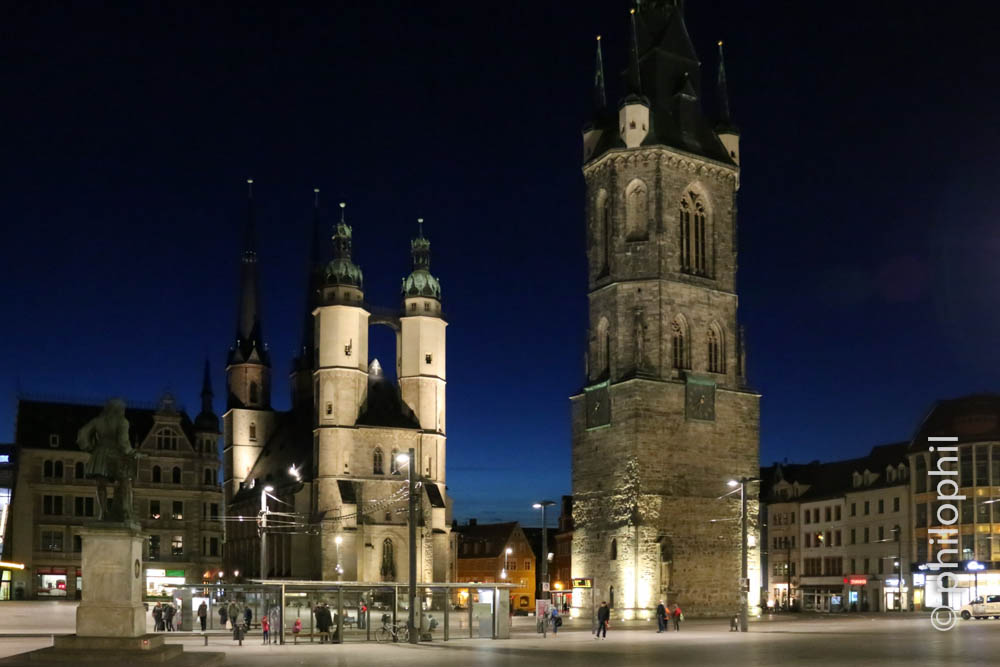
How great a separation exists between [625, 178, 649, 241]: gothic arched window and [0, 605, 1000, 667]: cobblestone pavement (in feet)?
92.4

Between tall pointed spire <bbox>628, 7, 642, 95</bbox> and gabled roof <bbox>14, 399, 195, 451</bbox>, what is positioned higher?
tall pointed spire <bbox>628, 7, 642, 95</bbox>

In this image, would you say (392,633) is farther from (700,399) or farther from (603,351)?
(603,351)

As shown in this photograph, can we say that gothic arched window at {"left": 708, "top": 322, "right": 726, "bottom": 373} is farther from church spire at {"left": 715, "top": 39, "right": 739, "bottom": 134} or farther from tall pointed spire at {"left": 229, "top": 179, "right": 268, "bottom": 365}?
tall pointed spire at {"left": 229, "top": 179, "right": 268, "bottom": 365}

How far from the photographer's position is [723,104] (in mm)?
76688

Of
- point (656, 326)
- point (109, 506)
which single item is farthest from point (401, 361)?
point (109, 506)

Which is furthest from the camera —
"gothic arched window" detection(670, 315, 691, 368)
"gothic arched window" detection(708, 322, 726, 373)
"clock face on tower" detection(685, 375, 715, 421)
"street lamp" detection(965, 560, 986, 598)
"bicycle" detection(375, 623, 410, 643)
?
"street lamp" detection(965, 560, 986, 598)

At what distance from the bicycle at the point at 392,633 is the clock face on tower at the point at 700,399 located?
29807 millimetres

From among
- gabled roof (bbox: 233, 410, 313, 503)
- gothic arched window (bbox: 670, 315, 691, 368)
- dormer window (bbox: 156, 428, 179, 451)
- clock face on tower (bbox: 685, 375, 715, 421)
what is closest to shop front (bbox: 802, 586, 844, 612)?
clock face on tower (bbox: 685, 375, 715, 421)

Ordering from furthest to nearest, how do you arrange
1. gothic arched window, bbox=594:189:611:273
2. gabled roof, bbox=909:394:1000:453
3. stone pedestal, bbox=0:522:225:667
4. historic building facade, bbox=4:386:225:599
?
historic building facade, bbox=4:386:225:599
gabled roof, bbox=909:394:1000:453
gothic arched window, bbox=594:189:611:273
stone pedestal, bbox=0:522:225:667

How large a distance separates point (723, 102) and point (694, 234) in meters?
9.86

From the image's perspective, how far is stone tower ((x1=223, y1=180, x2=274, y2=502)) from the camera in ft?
348

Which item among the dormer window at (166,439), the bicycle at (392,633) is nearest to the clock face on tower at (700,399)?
the bicycle at (392,633)

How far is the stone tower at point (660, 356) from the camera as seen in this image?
218 feet

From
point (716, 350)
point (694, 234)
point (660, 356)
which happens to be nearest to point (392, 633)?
point (660, 356)
